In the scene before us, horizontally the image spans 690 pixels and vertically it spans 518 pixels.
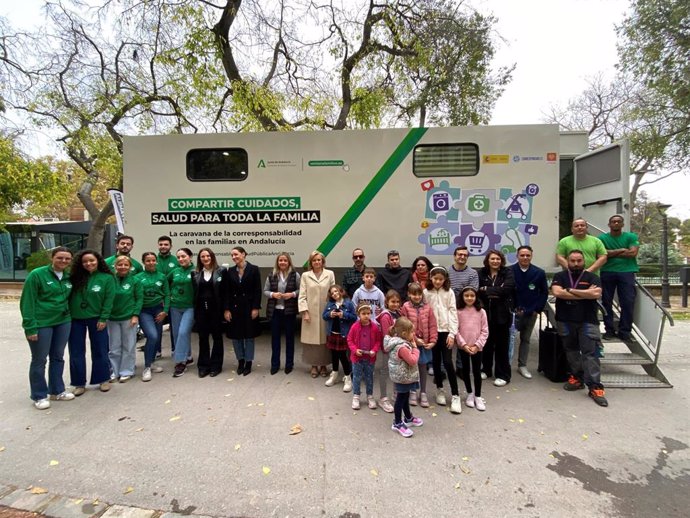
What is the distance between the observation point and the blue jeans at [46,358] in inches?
151

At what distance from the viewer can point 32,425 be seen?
3588 millimetres

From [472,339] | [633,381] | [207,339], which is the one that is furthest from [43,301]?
[633,381]

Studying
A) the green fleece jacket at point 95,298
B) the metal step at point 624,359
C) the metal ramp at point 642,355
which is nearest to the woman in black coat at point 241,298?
the green fleece jacket at point 95,298

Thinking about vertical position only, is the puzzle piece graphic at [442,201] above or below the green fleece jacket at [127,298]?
above

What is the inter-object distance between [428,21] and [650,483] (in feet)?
39.4

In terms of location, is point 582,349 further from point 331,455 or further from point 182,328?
point 182,328

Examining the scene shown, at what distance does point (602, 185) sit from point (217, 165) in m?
5.51

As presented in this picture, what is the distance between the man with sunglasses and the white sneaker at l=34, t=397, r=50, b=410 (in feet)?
11.4

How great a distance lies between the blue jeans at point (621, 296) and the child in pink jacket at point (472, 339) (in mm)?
2132

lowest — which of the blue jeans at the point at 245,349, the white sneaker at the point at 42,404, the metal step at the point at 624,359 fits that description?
the white sneaker at the point at 42,404

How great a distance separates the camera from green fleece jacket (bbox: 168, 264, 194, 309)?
471cm

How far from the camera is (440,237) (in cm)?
521

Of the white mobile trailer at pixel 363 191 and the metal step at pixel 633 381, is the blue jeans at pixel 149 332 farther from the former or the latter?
the metal step at pixel 633 381

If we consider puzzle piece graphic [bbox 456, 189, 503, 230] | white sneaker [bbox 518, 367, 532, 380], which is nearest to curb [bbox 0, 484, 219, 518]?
white sneaker [bbox 518, 367, 532, 380]
